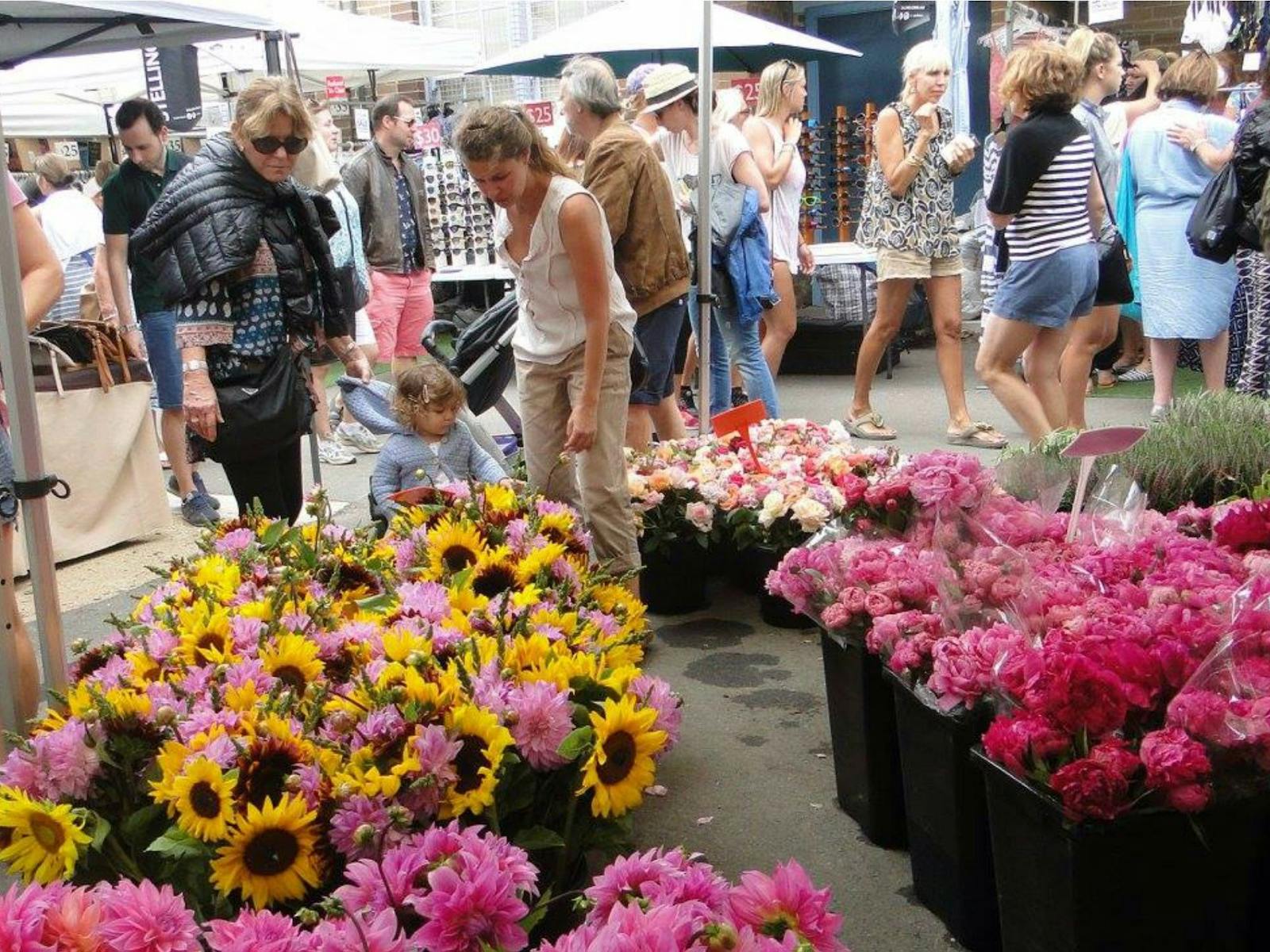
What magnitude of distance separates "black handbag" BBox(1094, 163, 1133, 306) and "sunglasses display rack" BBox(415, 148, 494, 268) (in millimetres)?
7361

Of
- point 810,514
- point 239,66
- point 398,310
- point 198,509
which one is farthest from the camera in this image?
point 239,66

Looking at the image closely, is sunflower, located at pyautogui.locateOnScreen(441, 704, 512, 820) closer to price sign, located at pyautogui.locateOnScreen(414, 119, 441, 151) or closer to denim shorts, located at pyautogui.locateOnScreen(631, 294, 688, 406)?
denim shorts, located at pyautogui.locateOnScreen(631, 294, 688, 406)

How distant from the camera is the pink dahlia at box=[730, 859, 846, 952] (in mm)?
1771

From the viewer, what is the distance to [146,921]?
1.76 metres

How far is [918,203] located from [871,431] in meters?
1.39

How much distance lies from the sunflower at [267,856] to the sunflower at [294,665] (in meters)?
0.48

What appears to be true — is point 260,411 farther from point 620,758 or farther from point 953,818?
point 953,818

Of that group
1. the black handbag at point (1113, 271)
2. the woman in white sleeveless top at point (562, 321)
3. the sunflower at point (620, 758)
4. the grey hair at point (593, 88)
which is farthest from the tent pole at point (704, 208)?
the sunflower at point (620, 758)

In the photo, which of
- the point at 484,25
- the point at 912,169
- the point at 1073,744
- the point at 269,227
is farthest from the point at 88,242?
the point at 484,25

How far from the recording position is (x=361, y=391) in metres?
5.01

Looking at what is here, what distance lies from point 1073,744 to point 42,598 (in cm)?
229

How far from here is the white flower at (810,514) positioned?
461 cm

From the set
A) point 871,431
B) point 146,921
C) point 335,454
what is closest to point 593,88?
point 871,431

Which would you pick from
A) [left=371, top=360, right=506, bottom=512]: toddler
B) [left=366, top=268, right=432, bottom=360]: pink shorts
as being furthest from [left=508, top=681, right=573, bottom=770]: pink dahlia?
[left=366, top=268, right=432, bottom=360]: pink shorts
